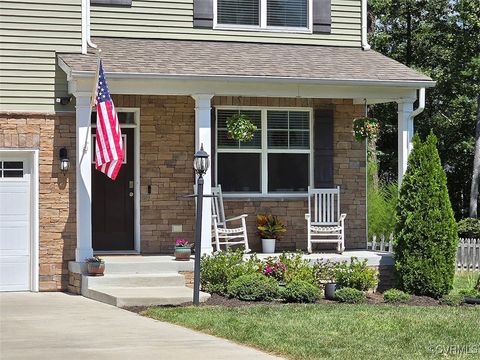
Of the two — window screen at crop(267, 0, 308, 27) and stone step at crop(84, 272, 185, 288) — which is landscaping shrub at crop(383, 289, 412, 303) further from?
window screen at crop(267, 0, 308, 27)

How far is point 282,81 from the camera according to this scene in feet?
51.4

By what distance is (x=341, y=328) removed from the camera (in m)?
11.2

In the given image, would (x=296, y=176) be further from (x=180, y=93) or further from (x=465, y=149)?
(x=465, y=149)

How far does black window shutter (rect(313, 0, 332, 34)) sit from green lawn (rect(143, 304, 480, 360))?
20.4ft

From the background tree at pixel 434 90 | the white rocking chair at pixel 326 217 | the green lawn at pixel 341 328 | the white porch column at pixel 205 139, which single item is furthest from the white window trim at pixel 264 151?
the background tree at pixel 434 90

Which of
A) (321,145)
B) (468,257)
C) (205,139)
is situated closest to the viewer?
(205,139)

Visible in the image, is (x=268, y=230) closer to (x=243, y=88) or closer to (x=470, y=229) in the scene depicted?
(x=243, y=88)

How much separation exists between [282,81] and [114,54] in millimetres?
2713

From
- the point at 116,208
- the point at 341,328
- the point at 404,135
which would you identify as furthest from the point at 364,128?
the point at 341,328

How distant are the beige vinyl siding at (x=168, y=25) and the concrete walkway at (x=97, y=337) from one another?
5.47 m

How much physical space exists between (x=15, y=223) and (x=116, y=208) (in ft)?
5.95

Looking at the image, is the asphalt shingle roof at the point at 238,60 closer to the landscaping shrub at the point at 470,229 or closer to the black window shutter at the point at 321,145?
the black window shutter at the point at 321,145

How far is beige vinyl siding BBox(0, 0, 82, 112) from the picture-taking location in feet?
50.8

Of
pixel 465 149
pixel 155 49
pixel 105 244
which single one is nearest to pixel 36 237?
pixel 105 244
